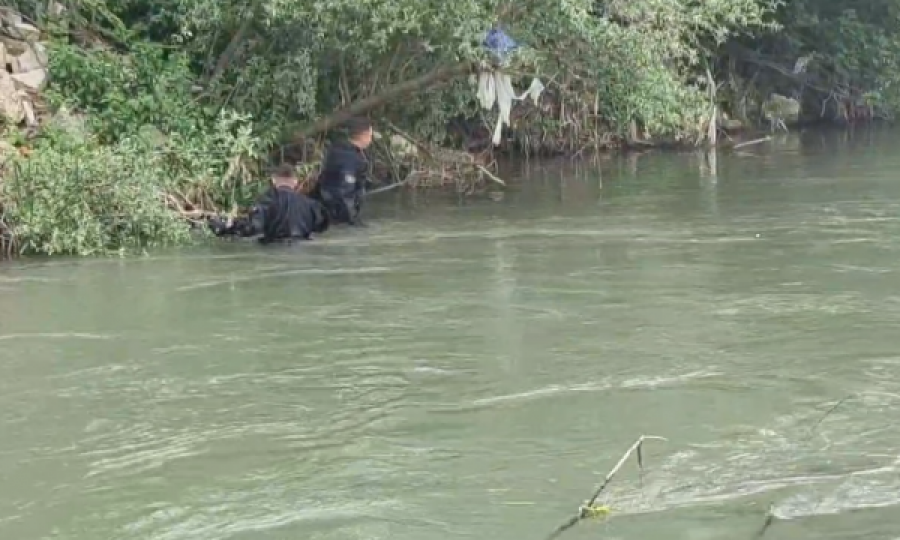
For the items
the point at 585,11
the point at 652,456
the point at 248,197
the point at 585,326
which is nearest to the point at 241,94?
the point at 248,197

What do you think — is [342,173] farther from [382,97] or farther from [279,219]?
[382,97]

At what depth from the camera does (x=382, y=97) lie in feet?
53.1

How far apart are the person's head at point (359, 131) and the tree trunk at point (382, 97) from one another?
97mm

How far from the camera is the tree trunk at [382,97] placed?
1602 cm

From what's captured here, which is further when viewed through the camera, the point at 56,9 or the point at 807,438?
the point at 56,9

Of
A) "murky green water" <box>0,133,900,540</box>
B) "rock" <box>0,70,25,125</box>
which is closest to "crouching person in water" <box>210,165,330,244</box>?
"murky green water" <box>0,133,900,540</box>

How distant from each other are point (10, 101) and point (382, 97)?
417cm

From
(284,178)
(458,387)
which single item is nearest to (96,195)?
(284,178)

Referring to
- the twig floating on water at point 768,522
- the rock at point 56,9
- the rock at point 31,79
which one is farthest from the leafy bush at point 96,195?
the twig floating on water at point 768,522

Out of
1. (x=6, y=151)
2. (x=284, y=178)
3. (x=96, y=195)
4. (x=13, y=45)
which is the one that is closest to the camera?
(x=96, y=195)

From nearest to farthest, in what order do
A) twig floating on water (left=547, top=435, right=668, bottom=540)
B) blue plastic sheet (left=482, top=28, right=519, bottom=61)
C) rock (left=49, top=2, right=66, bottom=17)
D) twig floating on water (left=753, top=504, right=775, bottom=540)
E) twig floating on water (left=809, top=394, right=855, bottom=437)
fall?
1. twig floating on water (left=753, top=504, right=775, bottom=540)
2. twig floating on water (left=547, top=435, right=668, bottom=540)
3. twig floating on water (left=809, top=394, right=855, bottom=437)
4. blue plastic sheet (left=482, top=28, right=519, bottom=61)
5. rock (left=49, top=2, right=66, bottom=17)

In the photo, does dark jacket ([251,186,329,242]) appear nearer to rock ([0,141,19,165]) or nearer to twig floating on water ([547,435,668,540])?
rock ([0,141,19,165])

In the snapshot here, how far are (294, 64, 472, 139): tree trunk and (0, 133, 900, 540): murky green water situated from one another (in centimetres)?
331

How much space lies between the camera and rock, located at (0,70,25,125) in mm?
13594
